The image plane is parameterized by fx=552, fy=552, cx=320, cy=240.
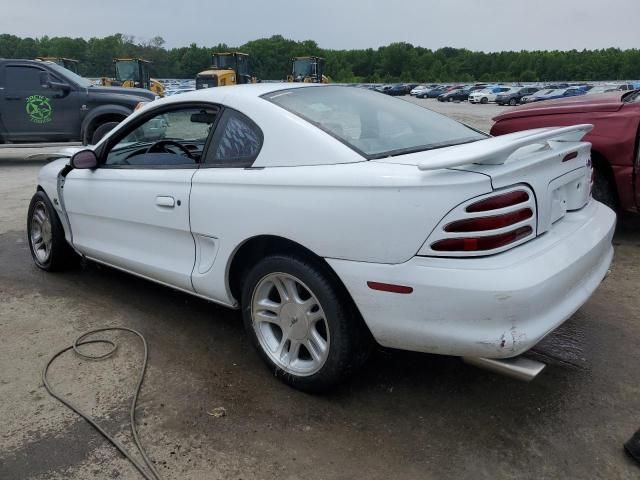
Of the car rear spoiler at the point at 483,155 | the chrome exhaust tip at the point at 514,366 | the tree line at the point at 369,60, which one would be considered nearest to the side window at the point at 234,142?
the car rear spoiler at the point at 483,155

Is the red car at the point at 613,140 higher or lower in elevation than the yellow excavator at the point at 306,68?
lower

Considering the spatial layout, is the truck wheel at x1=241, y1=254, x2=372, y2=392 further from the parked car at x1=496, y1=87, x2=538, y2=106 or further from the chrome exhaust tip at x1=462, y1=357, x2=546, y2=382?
the parked car at x1=496, y1=87, x2=538, y2=106

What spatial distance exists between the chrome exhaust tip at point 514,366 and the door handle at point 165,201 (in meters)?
1.79

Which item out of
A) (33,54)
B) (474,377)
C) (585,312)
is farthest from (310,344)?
(33,54)

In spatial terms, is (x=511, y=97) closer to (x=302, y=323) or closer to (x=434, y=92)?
(x=434, y=92)

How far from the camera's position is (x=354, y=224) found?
2266mm

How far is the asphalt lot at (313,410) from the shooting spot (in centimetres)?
221

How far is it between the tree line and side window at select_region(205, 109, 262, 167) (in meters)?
75.2

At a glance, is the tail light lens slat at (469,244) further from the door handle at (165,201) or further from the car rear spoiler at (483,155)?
the door handle at (165,201)

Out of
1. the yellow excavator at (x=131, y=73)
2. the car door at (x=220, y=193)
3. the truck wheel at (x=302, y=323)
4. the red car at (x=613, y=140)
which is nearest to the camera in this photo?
the truck wheel at (x=302, y=323)

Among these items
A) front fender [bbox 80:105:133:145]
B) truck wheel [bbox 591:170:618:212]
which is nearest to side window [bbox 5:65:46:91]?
front fender [bbox 80:105:133:145]

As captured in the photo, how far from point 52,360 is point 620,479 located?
283 centimetres

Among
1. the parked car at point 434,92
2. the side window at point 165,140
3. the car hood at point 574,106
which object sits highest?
the parked car at point 434,92

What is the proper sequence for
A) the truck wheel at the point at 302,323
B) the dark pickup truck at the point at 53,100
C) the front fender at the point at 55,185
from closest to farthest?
the truck wheel at the point at 302,323
the front fender at the point at 55,185
the dark pickup truck at the point at 53,100
